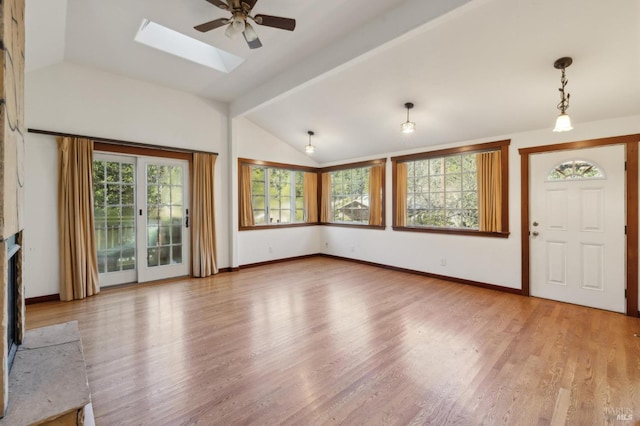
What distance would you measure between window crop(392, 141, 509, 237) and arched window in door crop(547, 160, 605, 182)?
1.89 ft

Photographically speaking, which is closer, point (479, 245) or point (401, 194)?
point (479, 245)

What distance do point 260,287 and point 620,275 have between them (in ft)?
15.4

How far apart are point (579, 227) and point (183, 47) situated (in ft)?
18.5

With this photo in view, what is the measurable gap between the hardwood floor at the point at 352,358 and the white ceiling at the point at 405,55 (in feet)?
8.45

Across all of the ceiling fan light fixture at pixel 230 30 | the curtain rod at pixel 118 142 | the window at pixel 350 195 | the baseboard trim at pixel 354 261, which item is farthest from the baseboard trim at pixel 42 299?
the window at pixel 350 195

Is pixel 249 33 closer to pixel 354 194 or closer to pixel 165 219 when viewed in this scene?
pixel 165 219

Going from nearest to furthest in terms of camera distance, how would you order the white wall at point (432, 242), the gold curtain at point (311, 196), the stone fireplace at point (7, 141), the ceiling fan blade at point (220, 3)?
the stone fireplace at point (7, 141) < the ceiling fan blade at point (220, 3) < the white wall at point (432, 242) < the gold curtain at point (311, 196)

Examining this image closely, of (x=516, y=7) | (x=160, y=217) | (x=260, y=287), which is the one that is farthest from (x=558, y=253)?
(x=160, y=217)

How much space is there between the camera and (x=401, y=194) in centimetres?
559

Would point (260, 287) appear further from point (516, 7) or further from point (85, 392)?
point (516, 7)

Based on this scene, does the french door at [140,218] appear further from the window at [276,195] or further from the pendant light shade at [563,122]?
the pendant light shade at [563,122]

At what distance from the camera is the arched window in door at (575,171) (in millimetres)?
3629

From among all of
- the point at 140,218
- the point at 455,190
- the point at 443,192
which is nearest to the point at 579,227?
the point at 455,190

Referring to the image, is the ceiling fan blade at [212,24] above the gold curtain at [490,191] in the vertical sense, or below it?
above
